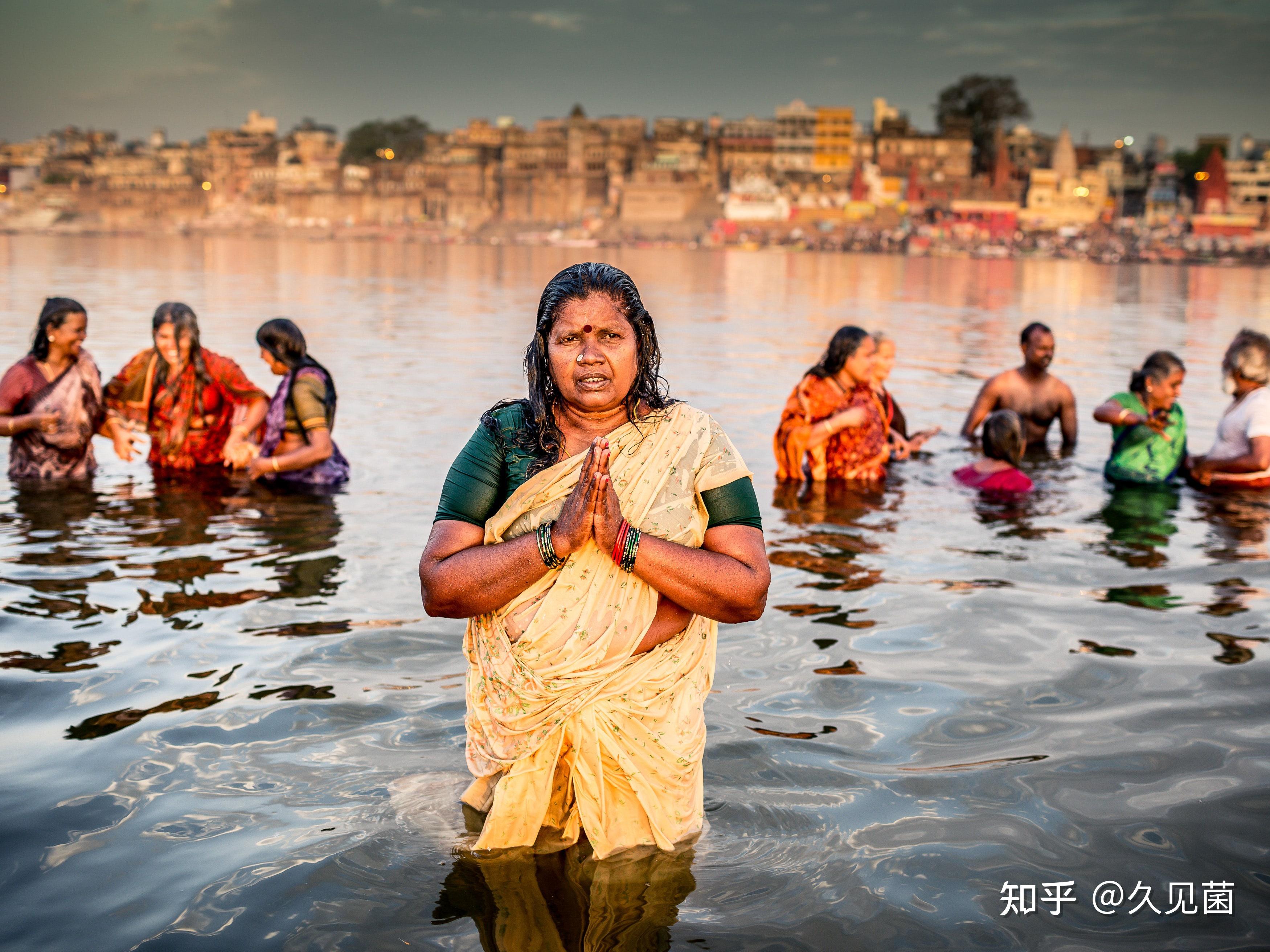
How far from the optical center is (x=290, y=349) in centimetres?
637

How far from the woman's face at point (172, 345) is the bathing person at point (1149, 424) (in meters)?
5.56

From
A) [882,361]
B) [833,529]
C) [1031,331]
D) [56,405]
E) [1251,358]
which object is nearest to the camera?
[833,529]

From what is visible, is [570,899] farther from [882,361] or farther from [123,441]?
[882,361]

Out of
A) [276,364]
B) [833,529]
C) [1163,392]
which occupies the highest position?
[276,364]

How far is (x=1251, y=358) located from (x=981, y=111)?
108358 millimetres

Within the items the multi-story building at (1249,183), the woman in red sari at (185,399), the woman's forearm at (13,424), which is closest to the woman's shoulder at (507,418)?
the woman in red sari at (185,399)

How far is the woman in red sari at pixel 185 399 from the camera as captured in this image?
6828mm

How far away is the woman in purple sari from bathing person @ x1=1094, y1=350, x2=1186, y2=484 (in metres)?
4.69

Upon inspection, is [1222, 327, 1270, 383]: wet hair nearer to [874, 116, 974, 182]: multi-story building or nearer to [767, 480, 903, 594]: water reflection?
[767, 480, 903, 594]: water reflection

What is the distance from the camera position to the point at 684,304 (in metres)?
27.1

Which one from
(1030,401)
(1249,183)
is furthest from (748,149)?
(1030,401)

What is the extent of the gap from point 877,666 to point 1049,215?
3988 inches

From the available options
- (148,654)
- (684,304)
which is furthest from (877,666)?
(684,304)

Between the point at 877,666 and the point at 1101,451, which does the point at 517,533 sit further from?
the point at 1101,451
